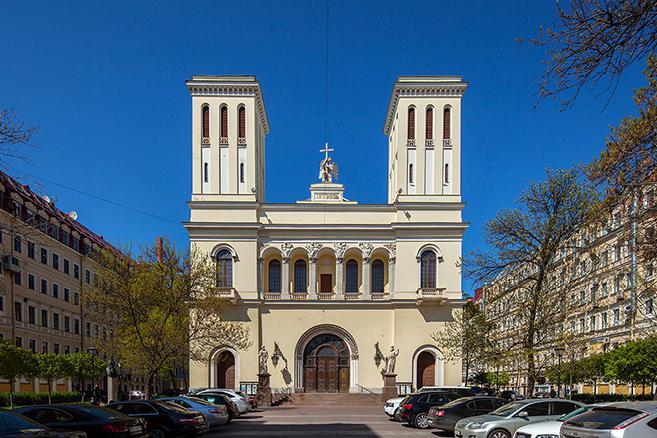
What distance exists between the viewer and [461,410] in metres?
20.5

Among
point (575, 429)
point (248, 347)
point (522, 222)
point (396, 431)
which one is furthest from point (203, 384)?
point (575, 429)

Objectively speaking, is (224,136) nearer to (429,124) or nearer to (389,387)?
(429,124)

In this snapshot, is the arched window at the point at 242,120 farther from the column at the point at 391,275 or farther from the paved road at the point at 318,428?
the paved road at the point at 318,428

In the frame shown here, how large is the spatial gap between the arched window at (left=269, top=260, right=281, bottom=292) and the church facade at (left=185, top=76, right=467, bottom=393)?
11 centimetres

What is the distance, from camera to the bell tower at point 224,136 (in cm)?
4634

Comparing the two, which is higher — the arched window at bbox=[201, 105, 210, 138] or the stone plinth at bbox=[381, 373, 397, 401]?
the arched window at bbox=[201, 105, 210, 138]

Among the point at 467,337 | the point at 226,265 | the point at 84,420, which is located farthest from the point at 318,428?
the point at 226,265

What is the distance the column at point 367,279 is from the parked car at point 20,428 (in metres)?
35.1

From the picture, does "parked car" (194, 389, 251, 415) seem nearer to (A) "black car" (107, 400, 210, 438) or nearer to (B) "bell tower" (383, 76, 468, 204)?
(A) "black car" (107, 400, 210, 438)

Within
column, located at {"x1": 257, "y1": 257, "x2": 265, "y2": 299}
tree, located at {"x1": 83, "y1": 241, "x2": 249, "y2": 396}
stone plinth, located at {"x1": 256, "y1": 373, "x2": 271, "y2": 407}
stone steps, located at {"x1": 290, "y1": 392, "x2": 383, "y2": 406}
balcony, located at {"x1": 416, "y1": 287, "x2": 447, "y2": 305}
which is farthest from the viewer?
column, located at {"x1": 257, "y1": 257, "x2": 265, "y2": 299}

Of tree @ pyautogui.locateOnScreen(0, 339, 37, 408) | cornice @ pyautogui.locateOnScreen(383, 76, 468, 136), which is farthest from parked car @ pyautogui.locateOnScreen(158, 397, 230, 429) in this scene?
cornice @ pyautogui.locateOnScreen(383, 76, 468, 136)

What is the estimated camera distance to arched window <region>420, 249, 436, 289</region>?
1799 inches

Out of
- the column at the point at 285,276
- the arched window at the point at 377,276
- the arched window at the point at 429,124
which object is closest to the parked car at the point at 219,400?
the column at the point at 285,276

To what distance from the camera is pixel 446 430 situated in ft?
68.3
